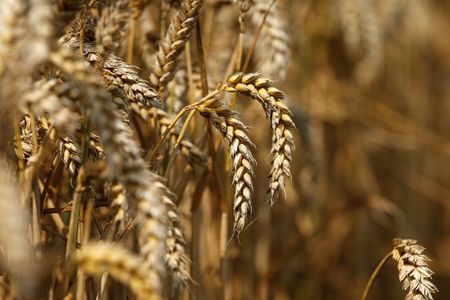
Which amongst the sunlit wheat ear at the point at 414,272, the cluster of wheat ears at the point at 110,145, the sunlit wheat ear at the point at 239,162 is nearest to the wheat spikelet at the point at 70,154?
the cluster of wheat ears at the point at 110,145

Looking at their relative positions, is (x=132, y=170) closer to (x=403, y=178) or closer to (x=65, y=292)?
(x=65, y=292)

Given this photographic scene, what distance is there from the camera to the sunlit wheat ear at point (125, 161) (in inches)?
32.9

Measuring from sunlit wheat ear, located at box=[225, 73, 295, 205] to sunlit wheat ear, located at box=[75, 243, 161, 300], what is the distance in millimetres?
372

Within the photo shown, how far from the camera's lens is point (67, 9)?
3.03 ft

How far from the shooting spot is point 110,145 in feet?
2.77

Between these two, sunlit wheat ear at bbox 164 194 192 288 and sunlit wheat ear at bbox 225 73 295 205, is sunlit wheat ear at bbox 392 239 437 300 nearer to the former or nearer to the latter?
sunlit wheat ear at bbox 225 73 295 205

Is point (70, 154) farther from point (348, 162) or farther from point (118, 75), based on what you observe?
point (348, 162)

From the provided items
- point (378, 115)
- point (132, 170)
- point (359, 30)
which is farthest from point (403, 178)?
point (132, 170)

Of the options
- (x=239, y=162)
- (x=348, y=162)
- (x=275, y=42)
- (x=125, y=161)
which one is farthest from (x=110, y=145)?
(x=348, y=162)

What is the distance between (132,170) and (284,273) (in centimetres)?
192

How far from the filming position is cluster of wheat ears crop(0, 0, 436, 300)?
836mm

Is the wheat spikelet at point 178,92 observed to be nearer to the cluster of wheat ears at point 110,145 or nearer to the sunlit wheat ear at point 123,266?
the cluster of wheat ears at point 110,145

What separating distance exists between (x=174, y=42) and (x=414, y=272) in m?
0.63

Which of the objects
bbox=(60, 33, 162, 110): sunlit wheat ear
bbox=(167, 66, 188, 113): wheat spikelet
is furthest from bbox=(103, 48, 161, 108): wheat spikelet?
bbox=(167, 66, 188, 113): wheat spikelet
